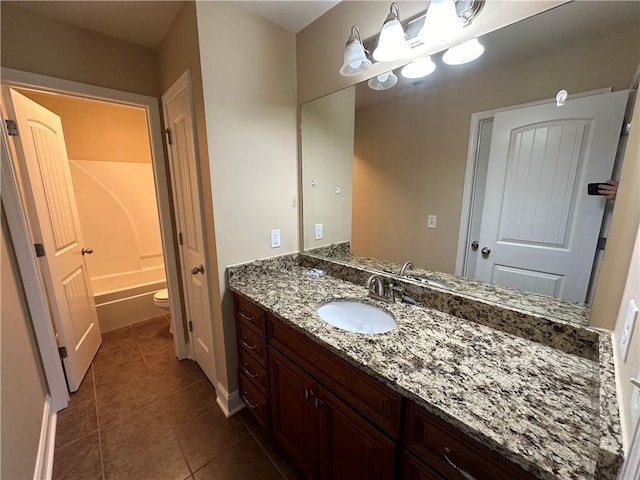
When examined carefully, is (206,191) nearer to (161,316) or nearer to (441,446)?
(441,446)

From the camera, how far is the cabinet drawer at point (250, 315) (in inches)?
53.9

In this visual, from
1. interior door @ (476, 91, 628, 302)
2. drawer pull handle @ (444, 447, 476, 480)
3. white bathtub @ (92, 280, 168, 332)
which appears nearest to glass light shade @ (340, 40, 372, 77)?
interior door @ (476, 91, 628, 302)

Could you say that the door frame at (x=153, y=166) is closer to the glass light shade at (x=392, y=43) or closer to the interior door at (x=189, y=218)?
the interior door at (x=189, y=218)

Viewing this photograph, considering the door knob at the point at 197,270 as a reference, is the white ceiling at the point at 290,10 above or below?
above

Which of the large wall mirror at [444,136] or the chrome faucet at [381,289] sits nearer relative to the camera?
the large wall mirror at [444,136]

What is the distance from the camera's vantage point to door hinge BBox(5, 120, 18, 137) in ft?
5.00

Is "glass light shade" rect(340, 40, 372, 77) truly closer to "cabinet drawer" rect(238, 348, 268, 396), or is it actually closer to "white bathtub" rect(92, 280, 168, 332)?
"cabinet drawer" rect(238, 348, 268, 396)

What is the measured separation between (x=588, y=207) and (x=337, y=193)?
48.0 inches

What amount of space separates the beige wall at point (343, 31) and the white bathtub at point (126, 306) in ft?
8.70

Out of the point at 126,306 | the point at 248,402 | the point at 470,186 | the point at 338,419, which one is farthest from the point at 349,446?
the point at 126,306

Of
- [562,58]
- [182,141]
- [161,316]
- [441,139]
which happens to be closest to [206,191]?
[182,141]

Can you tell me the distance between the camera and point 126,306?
2793 millimetres

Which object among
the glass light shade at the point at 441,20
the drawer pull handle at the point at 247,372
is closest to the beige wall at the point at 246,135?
the drawer pull handle at the point at 247,372

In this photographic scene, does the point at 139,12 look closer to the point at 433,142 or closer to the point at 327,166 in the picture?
the point at 327,166
